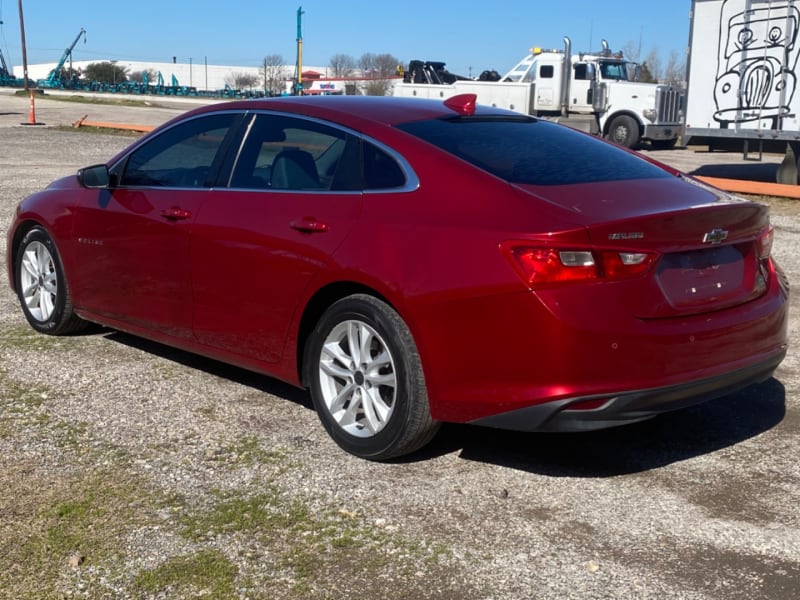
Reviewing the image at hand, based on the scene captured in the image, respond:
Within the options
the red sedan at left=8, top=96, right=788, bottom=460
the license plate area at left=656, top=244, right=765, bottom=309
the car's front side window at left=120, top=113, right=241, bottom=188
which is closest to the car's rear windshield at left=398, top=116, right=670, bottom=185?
the red sedan at left=8, top=96, right=788, bottom=460

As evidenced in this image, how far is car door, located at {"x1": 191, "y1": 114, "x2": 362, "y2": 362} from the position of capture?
453cm

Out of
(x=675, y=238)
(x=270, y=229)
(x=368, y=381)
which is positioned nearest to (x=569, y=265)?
(x=675, y=238)

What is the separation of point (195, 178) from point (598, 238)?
246 cm

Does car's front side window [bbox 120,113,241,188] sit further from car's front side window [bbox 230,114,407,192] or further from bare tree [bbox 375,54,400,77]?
bare tree [bbox 375,54,400,77]

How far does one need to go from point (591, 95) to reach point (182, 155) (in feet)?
73.7

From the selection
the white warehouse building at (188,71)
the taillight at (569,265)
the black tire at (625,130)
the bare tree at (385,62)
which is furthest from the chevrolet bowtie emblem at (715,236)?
the white warehouse building at (188,71)

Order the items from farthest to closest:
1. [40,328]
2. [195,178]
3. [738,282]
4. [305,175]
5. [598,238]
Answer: [40,328] → [195,178] → [305,175] → [738,282] → [598,238]

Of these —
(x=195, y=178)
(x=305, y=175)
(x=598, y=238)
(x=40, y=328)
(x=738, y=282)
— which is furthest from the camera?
(x=40, y=328)

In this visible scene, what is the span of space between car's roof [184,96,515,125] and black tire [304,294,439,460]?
953 mm

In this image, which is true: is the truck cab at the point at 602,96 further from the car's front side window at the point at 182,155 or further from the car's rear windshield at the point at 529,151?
the car's rear windshield at the point at 529,151

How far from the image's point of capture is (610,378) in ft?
12.4

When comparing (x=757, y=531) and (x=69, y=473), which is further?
(x=69, y=473)

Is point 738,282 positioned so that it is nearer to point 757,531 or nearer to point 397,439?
point 757,531

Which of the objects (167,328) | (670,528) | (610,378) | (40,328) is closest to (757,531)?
(670,528)
